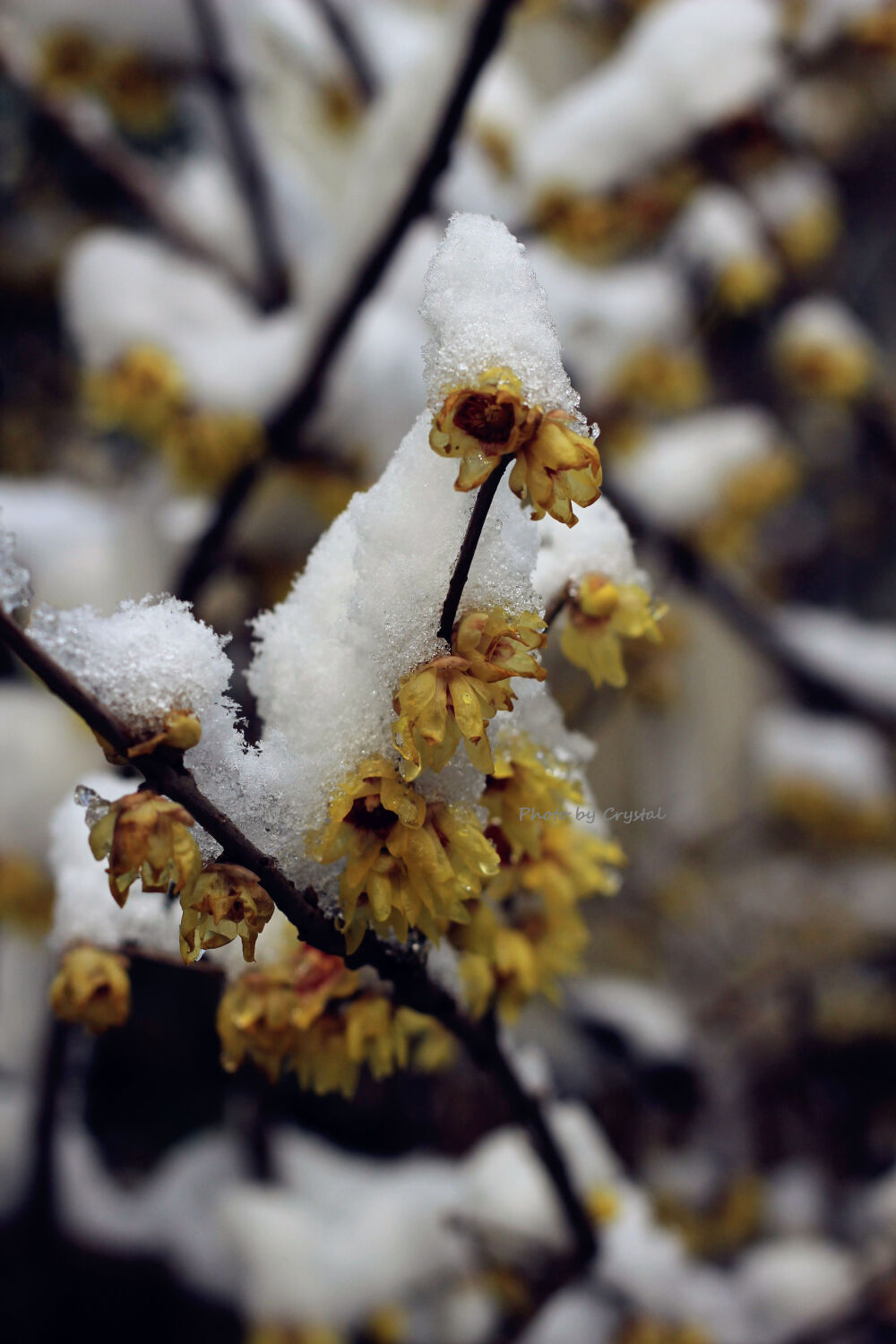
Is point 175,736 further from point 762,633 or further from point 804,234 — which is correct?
point 804,234

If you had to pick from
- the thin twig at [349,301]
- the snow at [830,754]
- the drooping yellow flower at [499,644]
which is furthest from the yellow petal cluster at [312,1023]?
the snow at [830,754]

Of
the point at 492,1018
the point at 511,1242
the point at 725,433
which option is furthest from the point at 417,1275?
the point at 725,433

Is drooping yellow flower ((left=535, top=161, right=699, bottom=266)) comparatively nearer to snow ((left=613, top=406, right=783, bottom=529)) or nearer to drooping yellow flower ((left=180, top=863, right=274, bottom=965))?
snow ((left=613, top=406, right=783, bottom=529))

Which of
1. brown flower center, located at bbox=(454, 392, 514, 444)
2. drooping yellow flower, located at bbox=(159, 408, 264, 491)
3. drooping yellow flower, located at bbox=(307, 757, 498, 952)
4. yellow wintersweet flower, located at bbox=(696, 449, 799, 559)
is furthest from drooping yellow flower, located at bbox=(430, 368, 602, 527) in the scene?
yellow wintersweet flower, located at bbox=(696, 449, 799, 559)

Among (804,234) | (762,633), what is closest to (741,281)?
(804,234)

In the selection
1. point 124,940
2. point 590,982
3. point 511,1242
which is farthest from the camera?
point 590,982

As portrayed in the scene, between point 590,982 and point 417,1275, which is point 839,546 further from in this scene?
point 417,1275

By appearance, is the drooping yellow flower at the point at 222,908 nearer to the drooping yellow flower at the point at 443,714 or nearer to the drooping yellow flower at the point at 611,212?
the drooping yellow flower at the point at 443,714
